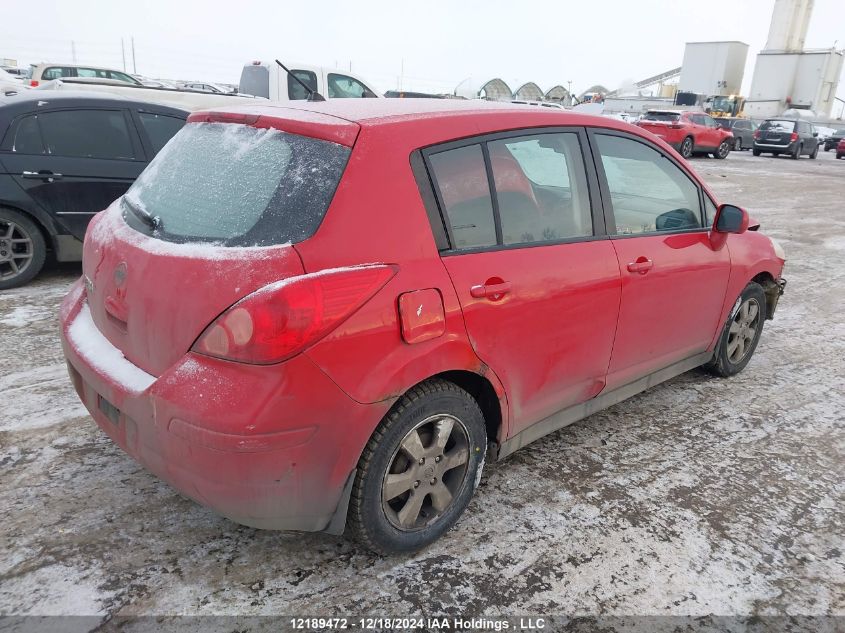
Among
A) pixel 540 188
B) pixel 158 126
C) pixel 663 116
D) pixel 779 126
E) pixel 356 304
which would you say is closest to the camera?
pixel 356 304

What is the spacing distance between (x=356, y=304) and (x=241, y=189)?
61 centimetres

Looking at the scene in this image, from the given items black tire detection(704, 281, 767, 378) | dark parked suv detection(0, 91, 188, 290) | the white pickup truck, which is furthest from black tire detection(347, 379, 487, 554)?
the white pickup truck

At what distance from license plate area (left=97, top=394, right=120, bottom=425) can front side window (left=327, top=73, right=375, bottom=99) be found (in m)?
10.1

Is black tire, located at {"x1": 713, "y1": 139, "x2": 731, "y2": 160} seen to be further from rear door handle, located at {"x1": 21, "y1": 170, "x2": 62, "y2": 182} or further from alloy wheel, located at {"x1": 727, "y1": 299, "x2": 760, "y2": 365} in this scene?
rear door handle, located at {"x1": 21, "y1": 170, "x2": 62, "y2": 182}

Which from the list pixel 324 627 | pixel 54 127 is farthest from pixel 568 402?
pixel 54 127

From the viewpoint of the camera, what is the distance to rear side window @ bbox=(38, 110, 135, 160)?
534 cm

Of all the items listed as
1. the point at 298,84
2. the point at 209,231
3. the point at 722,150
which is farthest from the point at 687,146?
the point at 209,231

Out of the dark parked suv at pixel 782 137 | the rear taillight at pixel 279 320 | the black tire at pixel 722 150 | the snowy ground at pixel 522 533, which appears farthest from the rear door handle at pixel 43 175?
the dark parked suv at pixel 782 137

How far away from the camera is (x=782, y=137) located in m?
27.5

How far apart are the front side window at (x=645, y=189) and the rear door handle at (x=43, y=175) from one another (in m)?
4.46

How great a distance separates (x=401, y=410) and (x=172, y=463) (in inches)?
29.9

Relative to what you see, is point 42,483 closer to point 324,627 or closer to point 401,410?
point 324,627

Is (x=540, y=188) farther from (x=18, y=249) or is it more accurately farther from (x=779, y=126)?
(x=779, y=126)

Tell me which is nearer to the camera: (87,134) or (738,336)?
(738,336)
